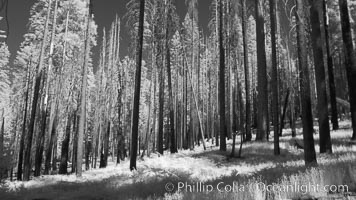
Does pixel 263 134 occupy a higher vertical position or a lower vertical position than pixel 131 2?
lower

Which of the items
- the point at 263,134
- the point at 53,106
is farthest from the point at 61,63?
the point at 263,134

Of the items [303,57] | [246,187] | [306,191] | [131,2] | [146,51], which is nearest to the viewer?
[306,191]

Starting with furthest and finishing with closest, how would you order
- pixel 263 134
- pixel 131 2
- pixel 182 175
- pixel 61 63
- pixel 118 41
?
pixel 118 41
pixel 61 63
pixel 131 2
pixel 263 134
pixel 182 175

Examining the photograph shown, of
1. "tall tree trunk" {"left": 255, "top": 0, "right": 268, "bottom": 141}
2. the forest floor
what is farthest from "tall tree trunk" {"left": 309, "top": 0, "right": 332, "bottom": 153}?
"tall tree trunk" {"left": 255, "top": 0, "right": 268, "bottom": 141}

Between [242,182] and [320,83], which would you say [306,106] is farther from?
[242,182]

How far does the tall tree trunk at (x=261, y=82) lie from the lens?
15000 mm

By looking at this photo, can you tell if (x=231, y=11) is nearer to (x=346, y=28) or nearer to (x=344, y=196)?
(x=346, y=28)

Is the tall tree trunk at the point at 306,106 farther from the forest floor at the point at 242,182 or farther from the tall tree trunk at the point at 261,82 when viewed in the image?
the tall tree trunk at the point at 261,82

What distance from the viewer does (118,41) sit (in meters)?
32.0

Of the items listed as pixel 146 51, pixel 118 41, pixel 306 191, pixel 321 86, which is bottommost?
pixel 306 191

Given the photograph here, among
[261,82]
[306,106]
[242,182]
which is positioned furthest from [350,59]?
[242,182]

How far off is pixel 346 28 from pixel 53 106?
17.8 metres

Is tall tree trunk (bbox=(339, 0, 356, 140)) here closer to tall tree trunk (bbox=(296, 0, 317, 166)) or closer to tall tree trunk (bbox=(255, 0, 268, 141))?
tall tree trunk (bbox=(255, 0, 268, 141))

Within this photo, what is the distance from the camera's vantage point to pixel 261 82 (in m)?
15.2
